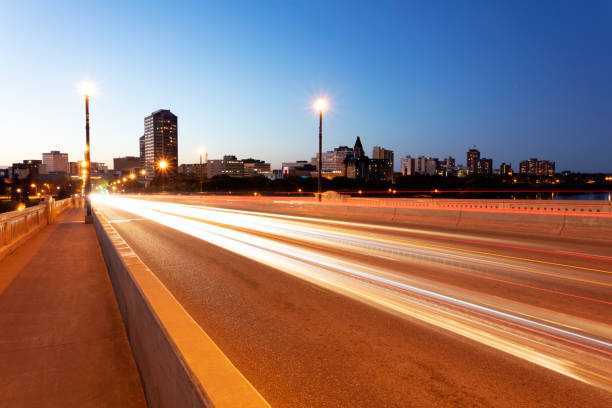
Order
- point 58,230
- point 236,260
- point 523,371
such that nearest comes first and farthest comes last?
point 523,371, point 236,260, point 58,230

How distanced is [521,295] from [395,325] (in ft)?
9.37

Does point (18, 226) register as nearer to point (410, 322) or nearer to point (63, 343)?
point (63, 343)

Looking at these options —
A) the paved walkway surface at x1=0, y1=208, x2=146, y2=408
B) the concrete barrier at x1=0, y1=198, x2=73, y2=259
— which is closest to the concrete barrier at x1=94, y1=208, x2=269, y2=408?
the paved walkway surface at x1=0, y1=208, x2=146, y2=408

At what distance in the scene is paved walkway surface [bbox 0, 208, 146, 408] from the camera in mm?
4031

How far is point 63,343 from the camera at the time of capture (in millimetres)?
5301

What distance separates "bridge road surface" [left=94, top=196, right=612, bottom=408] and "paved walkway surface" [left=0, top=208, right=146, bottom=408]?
3.88 ft

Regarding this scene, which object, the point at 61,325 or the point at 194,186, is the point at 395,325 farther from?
the point at 194,186

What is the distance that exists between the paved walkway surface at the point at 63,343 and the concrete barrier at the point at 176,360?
0.43m

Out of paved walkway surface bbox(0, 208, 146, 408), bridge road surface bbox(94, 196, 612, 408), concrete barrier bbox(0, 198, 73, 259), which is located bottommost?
paved walkway surface bbox(0, 208, 146, 408)

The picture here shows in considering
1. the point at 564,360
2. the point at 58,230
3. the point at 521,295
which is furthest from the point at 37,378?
the point at 58,230

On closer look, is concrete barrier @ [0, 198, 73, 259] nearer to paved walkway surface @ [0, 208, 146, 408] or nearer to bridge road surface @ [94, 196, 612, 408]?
paved walkway surface @ [0, 208, 146, 408]

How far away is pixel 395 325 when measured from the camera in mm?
5461

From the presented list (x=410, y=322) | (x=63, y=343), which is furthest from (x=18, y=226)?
(x=410, y=322)

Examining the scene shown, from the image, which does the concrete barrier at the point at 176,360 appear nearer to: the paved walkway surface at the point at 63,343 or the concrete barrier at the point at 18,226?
the paved walkway surface at the point at 63,343
